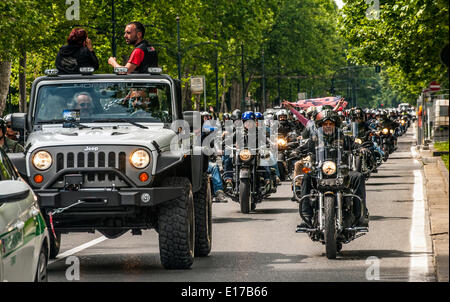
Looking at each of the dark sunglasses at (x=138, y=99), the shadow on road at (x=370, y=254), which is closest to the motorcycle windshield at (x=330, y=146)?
the shadow on road at (x=370, y=254)

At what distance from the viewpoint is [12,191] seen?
6.71 metres

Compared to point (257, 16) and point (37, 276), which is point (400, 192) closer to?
point (37, 276)

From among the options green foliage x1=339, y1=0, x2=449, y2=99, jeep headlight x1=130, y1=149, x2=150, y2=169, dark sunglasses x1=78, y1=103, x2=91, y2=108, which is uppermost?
green foliage x1=339, y1=0, x2=449, y2=99

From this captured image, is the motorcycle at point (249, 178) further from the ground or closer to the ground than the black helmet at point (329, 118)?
closer to the ground

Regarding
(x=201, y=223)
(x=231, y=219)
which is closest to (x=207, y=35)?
(x=231, y=219)

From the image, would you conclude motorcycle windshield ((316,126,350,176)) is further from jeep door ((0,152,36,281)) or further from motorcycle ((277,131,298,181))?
motorcycle ((277,131,298,181))

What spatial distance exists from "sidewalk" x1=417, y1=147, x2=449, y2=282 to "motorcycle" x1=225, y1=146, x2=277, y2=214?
2844mm

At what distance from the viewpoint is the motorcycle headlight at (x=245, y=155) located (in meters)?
19.3

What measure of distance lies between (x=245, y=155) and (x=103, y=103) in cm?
748

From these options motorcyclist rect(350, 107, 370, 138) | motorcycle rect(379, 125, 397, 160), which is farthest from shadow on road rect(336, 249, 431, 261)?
motorcycle rect(379, 125, 397, 160)

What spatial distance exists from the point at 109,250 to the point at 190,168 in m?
2.10

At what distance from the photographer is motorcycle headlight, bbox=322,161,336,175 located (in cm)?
1241

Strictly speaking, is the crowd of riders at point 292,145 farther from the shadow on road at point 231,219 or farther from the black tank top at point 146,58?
the black tank top at point 146,58
